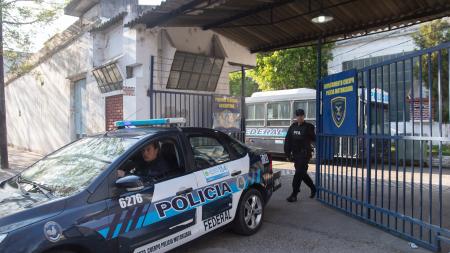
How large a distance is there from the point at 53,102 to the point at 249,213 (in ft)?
39.9

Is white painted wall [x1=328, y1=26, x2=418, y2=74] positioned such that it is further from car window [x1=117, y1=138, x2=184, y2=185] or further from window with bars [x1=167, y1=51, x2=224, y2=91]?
car window [x1=117, y1=138, x2=184, y2=185]

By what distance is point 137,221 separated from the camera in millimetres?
3693

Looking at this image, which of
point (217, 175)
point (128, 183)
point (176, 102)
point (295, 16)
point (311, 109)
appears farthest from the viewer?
point (311, 109)

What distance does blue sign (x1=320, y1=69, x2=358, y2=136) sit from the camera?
593 cm

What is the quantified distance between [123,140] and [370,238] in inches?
136

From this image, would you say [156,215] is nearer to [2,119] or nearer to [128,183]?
[128,183]

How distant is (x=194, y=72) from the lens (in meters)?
9.69

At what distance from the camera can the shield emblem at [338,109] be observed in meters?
6.18

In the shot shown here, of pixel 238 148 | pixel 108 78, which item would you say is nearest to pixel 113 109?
pixel 108 78

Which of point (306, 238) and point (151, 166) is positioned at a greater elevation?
point (151, 166)

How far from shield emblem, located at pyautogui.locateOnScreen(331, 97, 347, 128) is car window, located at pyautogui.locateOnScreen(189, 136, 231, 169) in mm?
2204

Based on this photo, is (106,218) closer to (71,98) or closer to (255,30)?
(255,30)

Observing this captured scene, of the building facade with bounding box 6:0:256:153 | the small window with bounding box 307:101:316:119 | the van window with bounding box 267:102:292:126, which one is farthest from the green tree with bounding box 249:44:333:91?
the building facade with bounding box 6:0:256:153

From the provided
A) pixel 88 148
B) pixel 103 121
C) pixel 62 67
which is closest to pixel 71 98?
pixel 62 67
